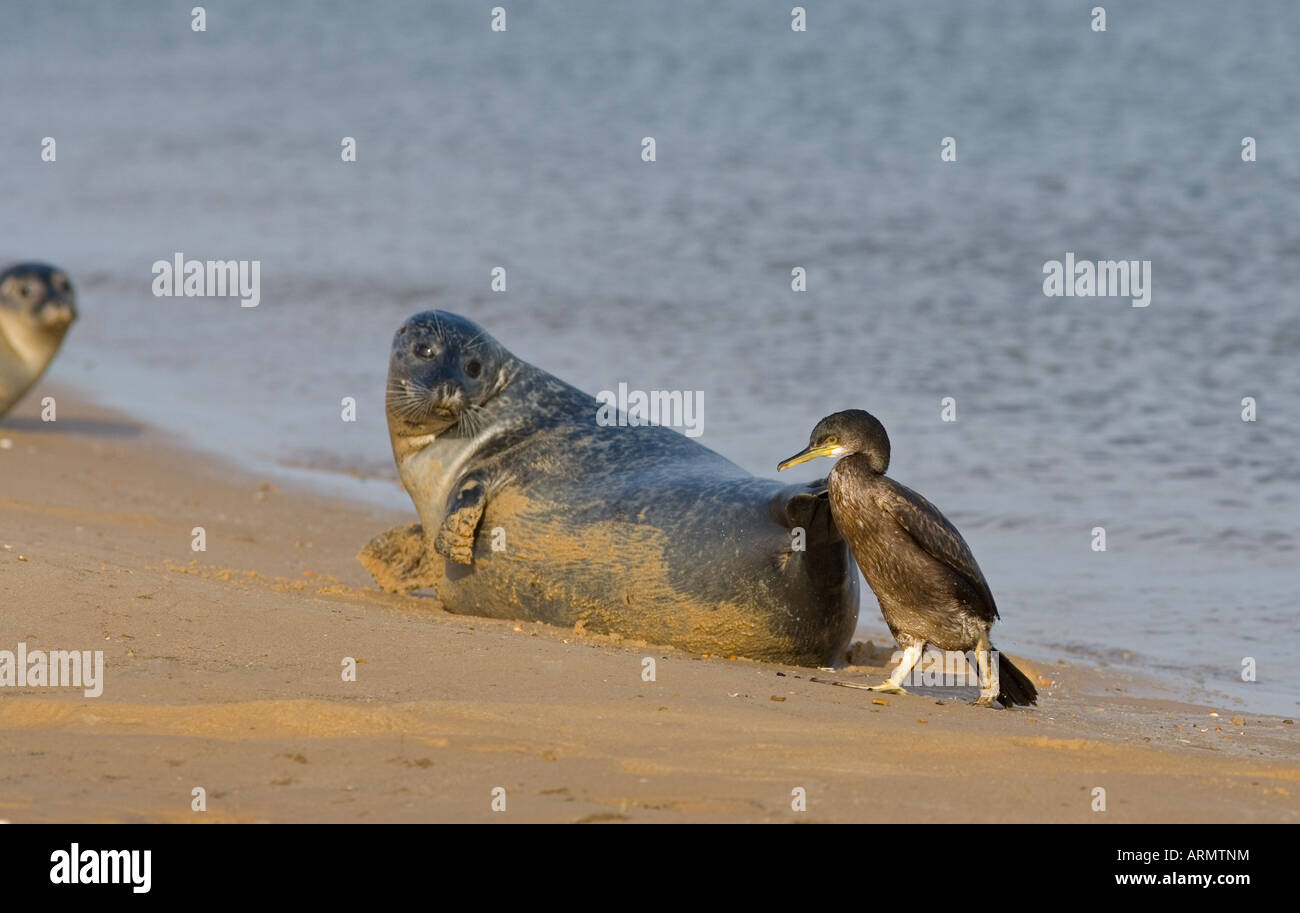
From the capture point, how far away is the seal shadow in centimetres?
971

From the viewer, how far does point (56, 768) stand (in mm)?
3742

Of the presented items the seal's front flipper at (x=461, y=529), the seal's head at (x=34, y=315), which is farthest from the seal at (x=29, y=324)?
the seal's front flipper at (x=461, y=529)

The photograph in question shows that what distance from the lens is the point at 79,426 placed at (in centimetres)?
986

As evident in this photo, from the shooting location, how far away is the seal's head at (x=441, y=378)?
6.59m

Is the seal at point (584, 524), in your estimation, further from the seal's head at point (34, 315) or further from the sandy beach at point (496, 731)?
the seal's head at point (34, 315)

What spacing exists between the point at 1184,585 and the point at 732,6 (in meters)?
25.0

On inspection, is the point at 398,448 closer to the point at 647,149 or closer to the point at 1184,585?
the point at 1184,585

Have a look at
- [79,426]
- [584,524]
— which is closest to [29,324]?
[79,426]

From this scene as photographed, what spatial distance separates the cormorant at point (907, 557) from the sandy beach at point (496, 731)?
18 centimetres

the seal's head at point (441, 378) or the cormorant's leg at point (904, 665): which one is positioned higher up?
the seal's head at point (441, 378)

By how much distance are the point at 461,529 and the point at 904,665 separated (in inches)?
69.1

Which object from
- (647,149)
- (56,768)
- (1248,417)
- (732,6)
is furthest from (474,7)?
(56,768)

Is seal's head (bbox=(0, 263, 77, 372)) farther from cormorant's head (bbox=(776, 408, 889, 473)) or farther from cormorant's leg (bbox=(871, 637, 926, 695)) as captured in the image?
cormorant's leg (bbox=(871, 637, 926, 695))

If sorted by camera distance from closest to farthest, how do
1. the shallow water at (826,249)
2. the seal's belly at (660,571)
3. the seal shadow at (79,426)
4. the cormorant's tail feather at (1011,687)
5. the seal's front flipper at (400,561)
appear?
1. the cormorant's tail feather at (1011,687)
2. the seal's belly at (660,571)
3. the seal's front flipper at (400,561)
4. the shallow water at (826,249)
5. the seal shadow at (79,426)
